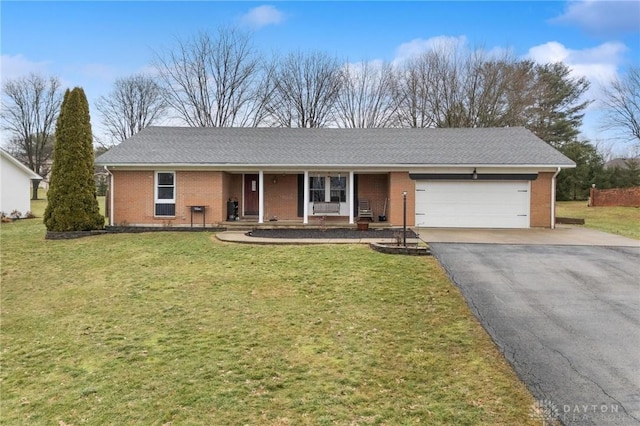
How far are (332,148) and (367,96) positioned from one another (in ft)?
56.8

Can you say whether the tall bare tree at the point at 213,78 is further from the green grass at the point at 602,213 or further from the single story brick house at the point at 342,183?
the green grass at the point at 602,213

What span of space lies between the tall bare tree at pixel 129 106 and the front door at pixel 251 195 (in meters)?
22.9

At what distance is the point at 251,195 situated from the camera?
17.8m

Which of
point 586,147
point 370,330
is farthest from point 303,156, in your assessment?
point 586,147

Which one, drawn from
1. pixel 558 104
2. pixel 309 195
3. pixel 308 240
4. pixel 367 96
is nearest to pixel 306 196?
pixel 309 195

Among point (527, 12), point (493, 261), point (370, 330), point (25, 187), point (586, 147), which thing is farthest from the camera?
point (586, 147)

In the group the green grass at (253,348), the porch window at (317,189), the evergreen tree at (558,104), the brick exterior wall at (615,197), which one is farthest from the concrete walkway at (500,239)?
the evergreen tree at (558,104)

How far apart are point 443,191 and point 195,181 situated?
9.79m

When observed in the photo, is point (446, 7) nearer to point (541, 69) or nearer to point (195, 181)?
point (195, 181)

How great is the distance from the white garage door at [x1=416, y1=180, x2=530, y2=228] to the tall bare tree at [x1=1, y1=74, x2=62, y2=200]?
4055cm

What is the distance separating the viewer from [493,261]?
357 inches

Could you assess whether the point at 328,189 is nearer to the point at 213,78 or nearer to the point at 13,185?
the point at 13,185

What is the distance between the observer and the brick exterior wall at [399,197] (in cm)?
1556

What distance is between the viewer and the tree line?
1206 inches
